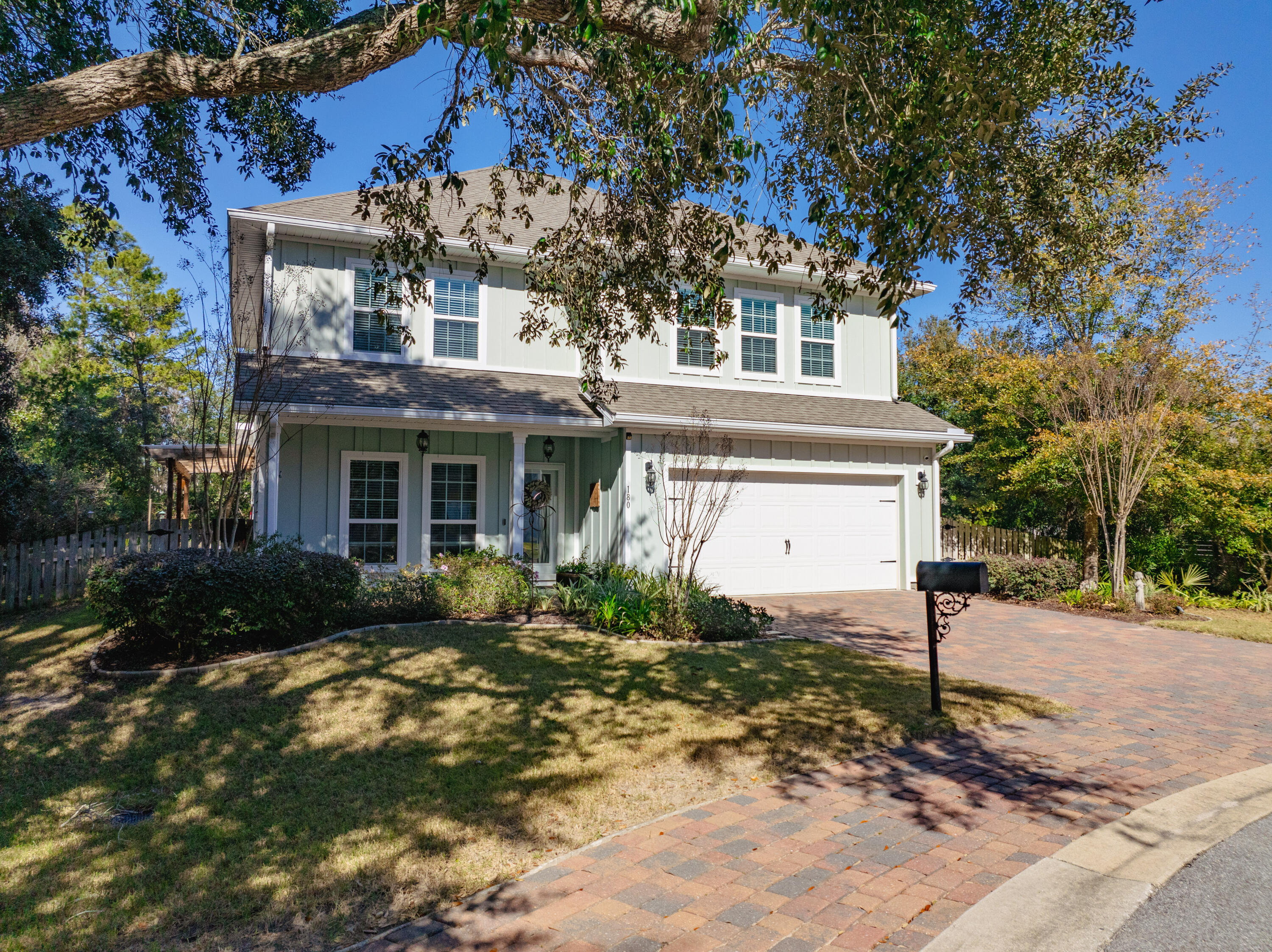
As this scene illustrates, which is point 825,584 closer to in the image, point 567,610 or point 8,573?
point 567,610

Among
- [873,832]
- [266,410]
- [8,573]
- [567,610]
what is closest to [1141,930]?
[873,832]

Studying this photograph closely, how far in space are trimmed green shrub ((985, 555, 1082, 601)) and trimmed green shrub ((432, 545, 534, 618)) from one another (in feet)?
29.2

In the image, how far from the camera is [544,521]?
1402cm

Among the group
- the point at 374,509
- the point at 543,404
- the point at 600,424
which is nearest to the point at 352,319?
the point at 374,509

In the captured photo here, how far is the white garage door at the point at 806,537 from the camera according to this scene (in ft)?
44.8

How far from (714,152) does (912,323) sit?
84.4 ft

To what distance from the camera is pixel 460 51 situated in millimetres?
6043

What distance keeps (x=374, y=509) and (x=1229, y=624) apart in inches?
532

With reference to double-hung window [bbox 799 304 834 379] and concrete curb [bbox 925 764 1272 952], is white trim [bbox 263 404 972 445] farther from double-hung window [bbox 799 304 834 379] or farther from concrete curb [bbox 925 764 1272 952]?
concrete curb [bbox 925 764 1272 952]

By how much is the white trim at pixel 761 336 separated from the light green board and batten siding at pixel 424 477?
3.26 meters

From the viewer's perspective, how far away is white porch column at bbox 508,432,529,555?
11.8 metres

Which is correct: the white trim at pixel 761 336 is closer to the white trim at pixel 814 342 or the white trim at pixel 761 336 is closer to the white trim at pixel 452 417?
the white trim at pixel 814 342

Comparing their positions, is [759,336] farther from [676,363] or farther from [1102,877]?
[1102,877]

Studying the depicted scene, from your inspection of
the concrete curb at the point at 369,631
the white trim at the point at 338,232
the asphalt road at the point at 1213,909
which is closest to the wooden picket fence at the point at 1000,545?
the white trim at the point at 338,232
